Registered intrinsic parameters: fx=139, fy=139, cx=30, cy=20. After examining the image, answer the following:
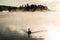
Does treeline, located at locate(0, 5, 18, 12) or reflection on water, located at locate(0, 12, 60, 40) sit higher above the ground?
treeline, located at locate(0, 5, 18, 12)

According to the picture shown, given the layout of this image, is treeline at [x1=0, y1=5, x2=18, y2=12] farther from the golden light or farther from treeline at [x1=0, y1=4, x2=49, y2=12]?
the golden light

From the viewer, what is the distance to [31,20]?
1.42m

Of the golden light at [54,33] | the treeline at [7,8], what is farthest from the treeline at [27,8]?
the golden light at [54,33]

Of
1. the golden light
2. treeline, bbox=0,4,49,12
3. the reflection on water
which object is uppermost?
treeline, bbox=0,4,49,12

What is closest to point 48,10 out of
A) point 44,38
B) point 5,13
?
point 44,38

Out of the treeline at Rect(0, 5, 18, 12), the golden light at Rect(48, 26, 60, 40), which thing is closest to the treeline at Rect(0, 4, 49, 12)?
the treeline at Rect(0, 5, 18, 12)

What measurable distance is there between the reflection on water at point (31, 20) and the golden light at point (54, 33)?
0.02 meters

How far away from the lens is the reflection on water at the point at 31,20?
4.52 ft

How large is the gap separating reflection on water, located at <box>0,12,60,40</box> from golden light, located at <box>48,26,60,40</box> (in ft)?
0.08

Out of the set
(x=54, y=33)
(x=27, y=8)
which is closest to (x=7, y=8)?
(x=27, y=8)

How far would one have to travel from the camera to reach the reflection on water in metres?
1.38

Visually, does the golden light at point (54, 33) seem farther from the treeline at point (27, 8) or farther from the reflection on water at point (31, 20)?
the treeline at point (27, 8)

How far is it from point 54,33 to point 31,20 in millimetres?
276

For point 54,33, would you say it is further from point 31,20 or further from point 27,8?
point 27,8
